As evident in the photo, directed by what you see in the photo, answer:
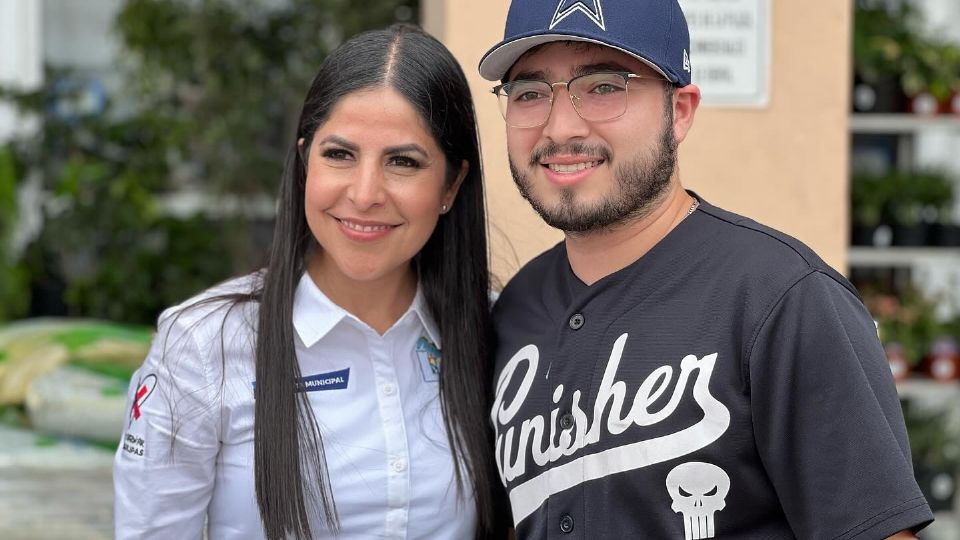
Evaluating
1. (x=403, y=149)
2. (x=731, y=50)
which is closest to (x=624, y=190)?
(x=403, y=149)

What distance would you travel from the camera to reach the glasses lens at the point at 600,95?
5.89ft

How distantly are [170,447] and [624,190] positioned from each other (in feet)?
2.97

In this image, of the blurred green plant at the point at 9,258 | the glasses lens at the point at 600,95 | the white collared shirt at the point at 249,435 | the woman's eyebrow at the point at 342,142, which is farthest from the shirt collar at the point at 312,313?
the blurred green plant at the point at 9,258

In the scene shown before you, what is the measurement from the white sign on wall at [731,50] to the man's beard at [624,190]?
1.01 meters

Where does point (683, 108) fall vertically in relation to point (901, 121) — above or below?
above

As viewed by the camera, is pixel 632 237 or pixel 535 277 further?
pixel 535 277

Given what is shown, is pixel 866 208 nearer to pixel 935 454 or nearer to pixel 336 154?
pixel 935 454

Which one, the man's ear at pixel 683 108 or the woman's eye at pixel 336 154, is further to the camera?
the woman's eye at pixel 336 154

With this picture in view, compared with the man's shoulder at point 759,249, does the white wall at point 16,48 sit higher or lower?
higher

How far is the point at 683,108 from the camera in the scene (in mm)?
1877

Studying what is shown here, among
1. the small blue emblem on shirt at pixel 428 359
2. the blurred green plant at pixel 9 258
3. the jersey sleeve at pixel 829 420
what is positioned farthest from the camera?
the blurred green plant at pixel 9 258

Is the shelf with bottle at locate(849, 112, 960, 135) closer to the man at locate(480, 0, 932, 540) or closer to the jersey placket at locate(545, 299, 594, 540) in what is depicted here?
the man at locate(480, 0, 932, 540)

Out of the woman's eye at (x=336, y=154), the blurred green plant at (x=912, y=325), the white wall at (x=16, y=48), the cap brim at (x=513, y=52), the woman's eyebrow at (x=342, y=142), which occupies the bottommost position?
the blurred green plant at (x=912, y=325)

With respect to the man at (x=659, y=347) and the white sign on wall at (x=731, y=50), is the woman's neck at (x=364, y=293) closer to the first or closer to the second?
the man at (x=659, y=347)
